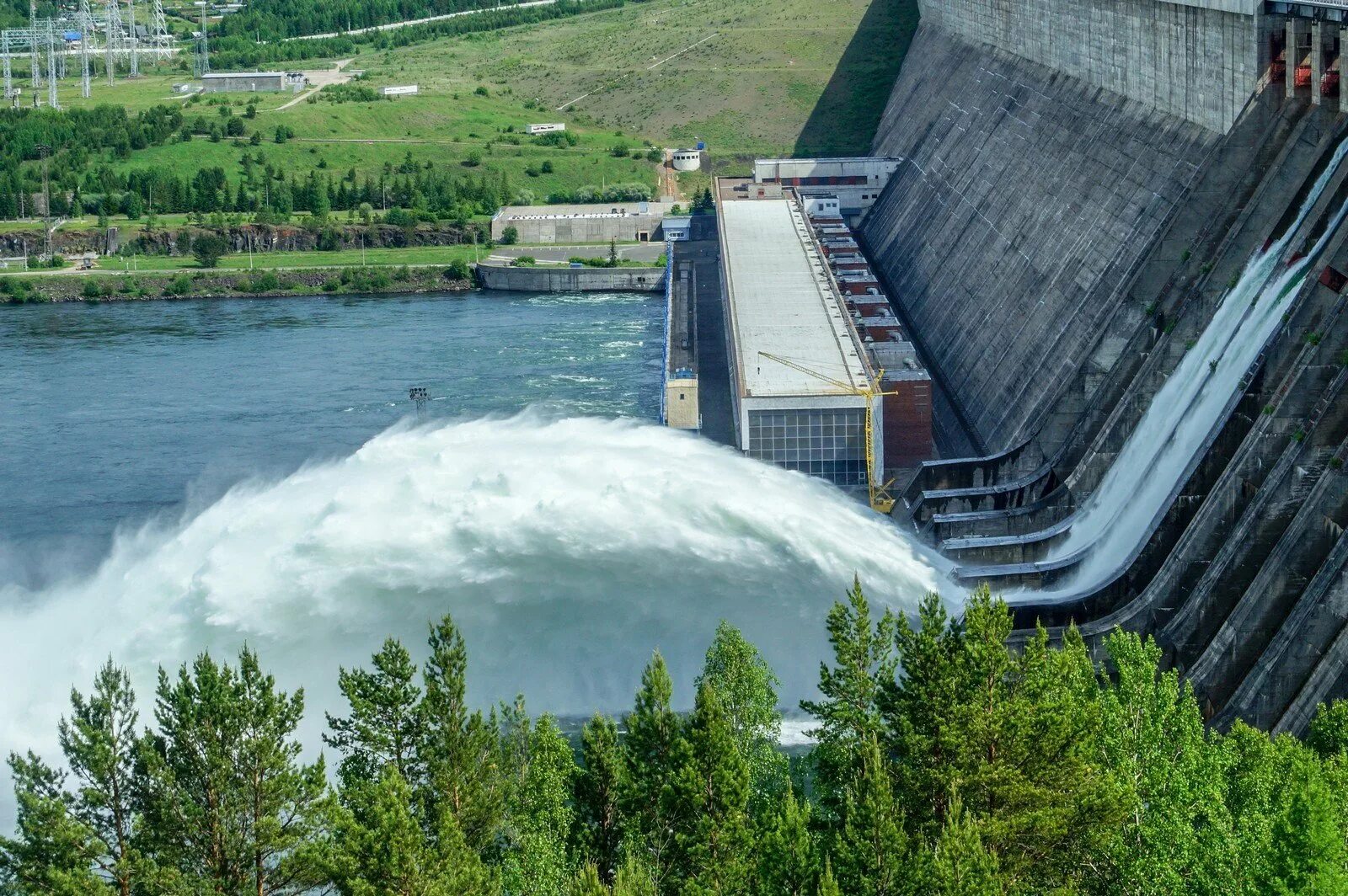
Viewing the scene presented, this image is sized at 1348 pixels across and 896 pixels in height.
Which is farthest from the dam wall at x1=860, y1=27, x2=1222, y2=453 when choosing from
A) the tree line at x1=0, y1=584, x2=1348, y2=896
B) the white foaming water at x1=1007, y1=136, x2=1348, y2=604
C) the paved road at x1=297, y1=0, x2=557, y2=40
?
the paved road at x1=297, y1=0, x2=557, y2=40

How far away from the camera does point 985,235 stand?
6600 centimetres

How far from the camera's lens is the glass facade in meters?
55.1

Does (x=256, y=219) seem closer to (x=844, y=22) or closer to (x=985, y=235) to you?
(x=844, y=22)

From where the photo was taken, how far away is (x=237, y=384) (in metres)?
77.3

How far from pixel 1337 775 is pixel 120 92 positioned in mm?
138475

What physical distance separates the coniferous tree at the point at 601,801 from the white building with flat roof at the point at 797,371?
1016 inches

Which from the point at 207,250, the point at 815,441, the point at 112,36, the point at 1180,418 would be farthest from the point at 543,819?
the point at 112,36

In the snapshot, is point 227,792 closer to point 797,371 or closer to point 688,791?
point 688,791

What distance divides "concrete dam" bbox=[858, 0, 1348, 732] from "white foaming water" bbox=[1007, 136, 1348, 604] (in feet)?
0.32

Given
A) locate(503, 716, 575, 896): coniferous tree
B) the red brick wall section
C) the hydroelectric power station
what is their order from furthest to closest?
the red brick wall section < the hydroelectric power station < locate(503, 716, 575, 896): coniferous tree

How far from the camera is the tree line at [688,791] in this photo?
2591 centimetres

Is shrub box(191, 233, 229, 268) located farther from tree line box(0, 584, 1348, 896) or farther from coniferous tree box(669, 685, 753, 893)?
coniferous tree box(669, 685, 753, 893)

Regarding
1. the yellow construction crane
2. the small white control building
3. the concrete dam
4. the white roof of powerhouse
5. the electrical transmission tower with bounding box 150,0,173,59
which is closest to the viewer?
the concrete dam

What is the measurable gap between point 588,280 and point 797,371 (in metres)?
42.5
